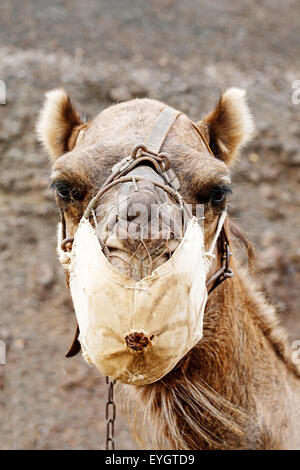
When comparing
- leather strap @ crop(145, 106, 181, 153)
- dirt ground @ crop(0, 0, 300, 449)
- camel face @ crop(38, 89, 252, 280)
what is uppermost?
leather strap @ crop(145, 106, 181, 153)

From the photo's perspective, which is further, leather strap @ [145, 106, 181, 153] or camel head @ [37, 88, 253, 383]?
leather strap @ [145, 106, 181, 153]

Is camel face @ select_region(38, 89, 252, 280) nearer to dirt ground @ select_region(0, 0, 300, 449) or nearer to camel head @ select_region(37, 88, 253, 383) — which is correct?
camel head @ select_region(37, 88, 253, 383)

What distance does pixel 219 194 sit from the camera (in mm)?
Answer: 2906

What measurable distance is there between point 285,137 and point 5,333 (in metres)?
4.96

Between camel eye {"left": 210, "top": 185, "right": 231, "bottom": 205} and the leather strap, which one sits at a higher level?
the leather strap

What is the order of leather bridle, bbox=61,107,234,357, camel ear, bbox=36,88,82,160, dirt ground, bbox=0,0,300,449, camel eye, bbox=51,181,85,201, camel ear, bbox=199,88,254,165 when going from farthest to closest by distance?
dirt ground, bbox=0,0,300,449 → camel ear, bbox=36,88,82,160 → camel ear, bbox=199,88,254,165 → camel eye, bbox=51,181,85,201 → leather bridle, bbox=61,107,234,357

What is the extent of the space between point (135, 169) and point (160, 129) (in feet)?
1.60

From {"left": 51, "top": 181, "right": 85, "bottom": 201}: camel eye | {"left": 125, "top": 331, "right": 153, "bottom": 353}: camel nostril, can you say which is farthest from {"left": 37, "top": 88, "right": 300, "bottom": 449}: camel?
{"left": 125, "top": 331, "right": 153, "bottom": 353}: camel nostril

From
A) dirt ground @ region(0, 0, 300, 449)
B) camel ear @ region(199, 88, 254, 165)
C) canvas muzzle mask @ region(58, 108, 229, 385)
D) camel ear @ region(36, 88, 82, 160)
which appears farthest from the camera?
dirt ground @ region(0, 0, 300, 449)

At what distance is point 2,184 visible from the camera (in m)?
7.21

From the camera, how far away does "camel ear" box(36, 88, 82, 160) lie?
3.66 metres

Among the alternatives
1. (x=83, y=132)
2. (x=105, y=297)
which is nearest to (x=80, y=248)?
(x=105, y=297)

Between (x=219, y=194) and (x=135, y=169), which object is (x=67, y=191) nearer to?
(x=135, y=169)

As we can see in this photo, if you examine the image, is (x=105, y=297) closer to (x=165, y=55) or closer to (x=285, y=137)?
(x=285, y=137)
